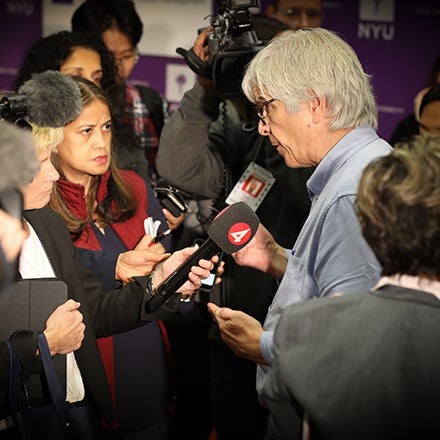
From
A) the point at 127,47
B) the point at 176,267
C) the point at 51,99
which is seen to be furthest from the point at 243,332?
the point at 127,47

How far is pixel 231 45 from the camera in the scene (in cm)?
296

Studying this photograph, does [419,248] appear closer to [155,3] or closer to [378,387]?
[378,387]

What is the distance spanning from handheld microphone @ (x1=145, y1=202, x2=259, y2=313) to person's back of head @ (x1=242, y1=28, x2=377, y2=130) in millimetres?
318

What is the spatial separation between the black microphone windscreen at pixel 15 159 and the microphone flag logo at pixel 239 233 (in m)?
0.82

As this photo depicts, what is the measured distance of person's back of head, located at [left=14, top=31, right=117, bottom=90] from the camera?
350 cm

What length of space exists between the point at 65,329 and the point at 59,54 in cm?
163

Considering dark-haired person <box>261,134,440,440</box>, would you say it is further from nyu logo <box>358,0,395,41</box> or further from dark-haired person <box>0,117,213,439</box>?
nyu logo <box>358,0,395,41</box>

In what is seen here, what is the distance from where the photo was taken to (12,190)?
4.90 ft

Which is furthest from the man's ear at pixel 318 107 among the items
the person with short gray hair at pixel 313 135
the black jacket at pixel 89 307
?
the black jacket at pixel 89 307

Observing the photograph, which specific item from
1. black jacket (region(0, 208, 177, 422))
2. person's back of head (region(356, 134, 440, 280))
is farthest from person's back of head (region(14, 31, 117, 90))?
person's back of head (region(356, 134, 440, 280))

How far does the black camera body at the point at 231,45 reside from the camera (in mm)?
2945

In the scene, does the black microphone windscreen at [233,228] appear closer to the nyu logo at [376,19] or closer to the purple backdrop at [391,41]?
the purple backdrop at [391,41]

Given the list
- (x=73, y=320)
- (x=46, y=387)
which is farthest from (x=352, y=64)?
(x=46, y=387)

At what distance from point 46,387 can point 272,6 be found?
275 centimetres
